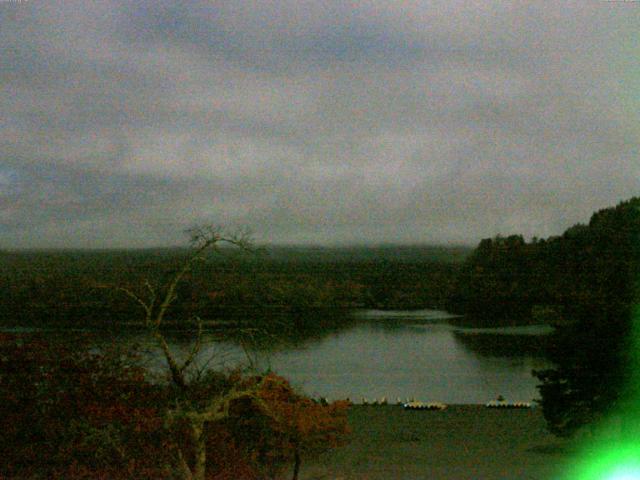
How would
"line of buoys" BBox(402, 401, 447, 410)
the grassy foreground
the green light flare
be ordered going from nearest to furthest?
1. the green light flare
2. the grassy foreground
3. "line of buoys" BBox(402, 401, 447, 410)

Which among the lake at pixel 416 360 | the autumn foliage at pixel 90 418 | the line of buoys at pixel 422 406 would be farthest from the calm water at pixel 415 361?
the autumn foliage at pixel 90 418

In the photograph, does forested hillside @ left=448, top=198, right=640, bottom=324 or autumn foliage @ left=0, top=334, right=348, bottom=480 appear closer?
autumn foliage @ left=0, top=334, right=348, bottom=480

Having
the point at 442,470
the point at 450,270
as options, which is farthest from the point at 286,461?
the point at 450,270

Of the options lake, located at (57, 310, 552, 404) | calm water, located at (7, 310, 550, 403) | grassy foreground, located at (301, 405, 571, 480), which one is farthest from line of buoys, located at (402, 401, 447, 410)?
calm water, located at (7, 310, 550, 403)

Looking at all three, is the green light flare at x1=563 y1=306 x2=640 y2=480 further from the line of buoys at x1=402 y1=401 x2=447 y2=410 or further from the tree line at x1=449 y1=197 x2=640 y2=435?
the line of buoys at x1=402 y1=401 x2=447 y2=410

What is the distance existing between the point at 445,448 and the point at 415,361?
16.3 metres

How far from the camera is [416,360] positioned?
89.8ft

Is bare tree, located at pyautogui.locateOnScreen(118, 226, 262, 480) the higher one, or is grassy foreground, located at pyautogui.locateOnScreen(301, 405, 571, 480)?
bare tree, located at pyautogui.locateOnScreen(118, 226, 262, 480)

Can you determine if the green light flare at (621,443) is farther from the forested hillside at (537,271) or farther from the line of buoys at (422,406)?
the forested hillside at (537,271)

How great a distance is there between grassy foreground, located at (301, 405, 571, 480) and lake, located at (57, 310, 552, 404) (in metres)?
3.35

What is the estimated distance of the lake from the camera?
69.6 feet

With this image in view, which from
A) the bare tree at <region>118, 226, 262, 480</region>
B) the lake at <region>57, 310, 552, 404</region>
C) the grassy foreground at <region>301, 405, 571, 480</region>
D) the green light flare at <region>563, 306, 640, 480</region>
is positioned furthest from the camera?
the lake at <region>57, 310, 552, 404</region>

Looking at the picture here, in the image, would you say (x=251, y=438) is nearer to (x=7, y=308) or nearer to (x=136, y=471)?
(x=136, y=471)

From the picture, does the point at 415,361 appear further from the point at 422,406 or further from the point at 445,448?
the point at 445,448
